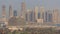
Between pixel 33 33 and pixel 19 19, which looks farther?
pixel 19 19

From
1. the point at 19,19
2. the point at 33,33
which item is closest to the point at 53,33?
the point at 33,33

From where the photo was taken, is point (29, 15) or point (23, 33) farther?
point (29, 15)

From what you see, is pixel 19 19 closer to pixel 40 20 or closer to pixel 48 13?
pixel 40 20

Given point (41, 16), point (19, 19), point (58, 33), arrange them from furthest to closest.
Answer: point (41, 16), point (19, 19), point (58, 33)

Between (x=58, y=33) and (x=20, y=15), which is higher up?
(x=20, y=15)

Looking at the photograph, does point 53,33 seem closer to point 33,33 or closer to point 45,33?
point 45,33

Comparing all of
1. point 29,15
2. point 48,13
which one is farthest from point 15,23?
point 48,13

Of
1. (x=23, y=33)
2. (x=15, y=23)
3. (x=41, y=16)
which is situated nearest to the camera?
(x=23, y=33)

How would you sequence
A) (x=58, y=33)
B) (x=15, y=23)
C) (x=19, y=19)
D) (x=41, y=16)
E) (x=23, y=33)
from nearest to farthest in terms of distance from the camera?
(x=23, y=33) < (x=58, y=33) < (x=15, y=23) < (x=19, y=19) < (x=41, y=16)

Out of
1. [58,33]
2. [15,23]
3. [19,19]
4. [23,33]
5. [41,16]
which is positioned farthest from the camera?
[41,16]
